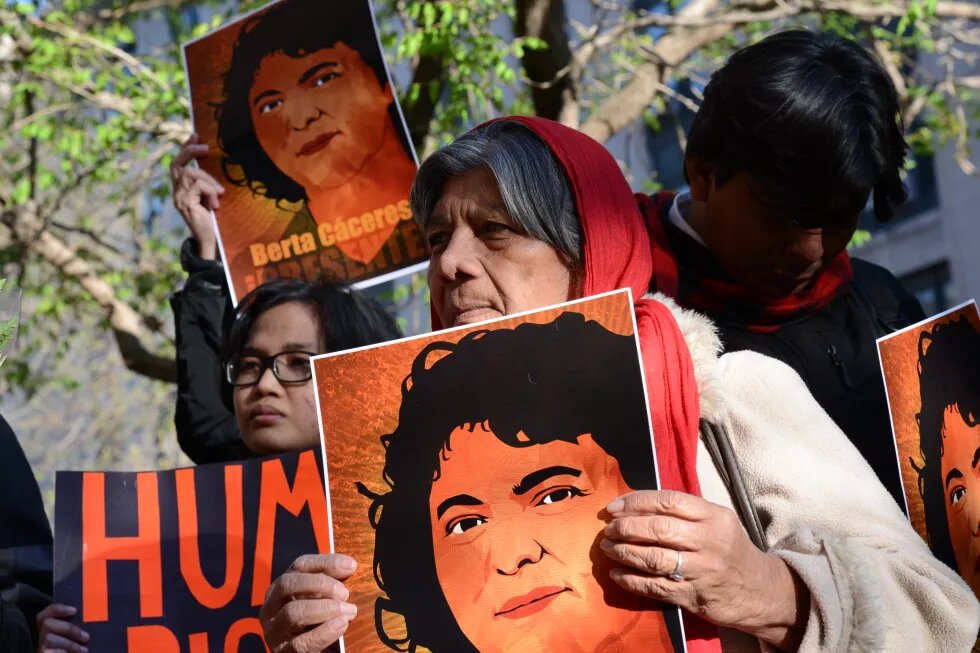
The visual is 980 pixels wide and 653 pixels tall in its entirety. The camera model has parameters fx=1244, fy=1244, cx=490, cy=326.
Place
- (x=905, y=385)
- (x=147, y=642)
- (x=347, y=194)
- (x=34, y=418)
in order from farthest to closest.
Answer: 1. (x=34, y=418)
2. (x=347, y=194)
3. (x=147, y=642)
4. (x=905, y=385)

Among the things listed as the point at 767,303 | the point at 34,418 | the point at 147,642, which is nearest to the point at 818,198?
the point at 767,303

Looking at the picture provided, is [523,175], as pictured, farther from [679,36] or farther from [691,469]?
[679,36]

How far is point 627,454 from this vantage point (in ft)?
4.83

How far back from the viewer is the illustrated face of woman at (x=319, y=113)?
288 cm

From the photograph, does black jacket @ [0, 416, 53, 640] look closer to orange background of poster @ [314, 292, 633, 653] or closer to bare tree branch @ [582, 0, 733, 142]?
orange background of poster @ [314, 292, 633, 653]

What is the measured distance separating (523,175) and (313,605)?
2.23 feet

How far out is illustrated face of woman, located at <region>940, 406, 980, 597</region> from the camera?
6.12 feet

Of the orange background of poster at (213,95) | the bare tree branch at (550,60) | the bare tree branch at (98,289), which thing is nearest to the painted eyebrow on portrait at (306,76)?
the orange background of poster at (213,95)

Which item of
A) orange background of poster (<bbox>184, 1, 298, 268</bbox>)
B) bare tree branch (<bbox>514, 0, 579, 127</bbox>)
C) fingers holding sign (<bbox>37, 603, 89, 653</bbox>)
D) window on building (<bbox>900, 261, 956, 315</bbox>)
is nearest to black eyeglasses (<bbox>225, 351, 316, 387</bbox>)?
orange background of poster (<bbox>184, 1, 298, 268</bbox>)

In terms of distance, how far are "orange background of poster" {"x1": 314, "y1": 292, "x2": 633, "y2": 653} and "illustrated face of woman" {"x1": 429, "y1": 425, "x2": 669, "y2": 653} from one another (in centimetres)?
8

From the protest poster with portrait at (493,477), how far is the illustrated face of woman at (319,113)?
142cm

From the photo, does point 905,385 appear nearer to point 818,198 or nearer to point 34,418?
point 818,198

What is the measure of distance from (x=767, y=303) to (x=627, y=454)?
1.04 m

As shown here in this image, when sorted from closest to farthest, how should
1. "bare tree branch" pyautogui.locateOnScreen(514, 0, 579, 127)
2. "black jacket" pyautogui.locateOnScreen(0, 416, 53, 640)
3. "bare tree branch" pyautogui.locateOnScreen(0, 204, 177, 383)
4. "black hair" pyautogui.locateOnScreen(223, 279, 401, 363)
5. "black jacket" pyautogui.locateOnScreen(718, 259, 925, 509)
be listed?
"black jacket" pyautogui.locateOnScreen(718, 259, 925, 509)
"black jacket" pyautogui.locateOnScreen(0, 416, 53, 640)
"black hair" pyautogui.locateOnScreen(223, 279, 401, 363)
"bare tree branch" pyautogui.locateOnScreen(514, 0, 579, 127)
"bare tree branch" pyautogui.locateOnScreen(0, 204, 177, 383)
